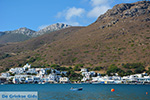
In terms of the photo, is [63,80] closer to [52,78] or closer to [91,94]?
[52,78]

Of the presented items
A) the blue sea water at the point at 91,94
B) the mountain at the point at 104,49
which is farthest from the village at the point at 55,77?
the blue sea water at the point at 91,94

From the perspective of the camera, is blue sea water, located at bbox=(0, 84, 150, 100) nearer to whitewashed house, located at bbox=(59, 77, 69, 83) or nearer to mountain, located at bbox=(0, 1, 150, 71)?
whitewashed house, located at bbox=(59, 77, 69, 83)

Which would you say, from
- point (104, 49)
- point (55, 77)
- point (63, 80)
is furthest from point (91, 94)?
point (104, 49)

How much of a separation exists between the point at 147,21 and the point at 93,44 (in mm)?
48610

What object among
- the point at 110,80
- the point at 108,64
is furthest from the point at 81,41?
the point at 110,80

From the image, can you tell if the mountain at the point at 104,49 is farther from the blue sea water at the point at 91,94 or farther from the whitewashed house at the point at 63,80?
the blue sea water at the point at 91,94

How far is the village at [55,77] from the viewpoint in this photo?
5027 inches

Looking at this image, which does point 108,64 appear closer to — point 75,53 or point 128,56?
point 128,56

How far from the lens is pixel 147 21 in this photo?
186 meters

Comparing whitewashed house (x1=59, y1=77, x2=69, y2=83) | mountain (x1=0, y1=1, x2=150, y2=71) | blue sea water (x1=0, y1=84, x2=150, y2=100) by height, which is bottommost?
blue sea water (x1=0, y1=84, x2=150, y2=100)

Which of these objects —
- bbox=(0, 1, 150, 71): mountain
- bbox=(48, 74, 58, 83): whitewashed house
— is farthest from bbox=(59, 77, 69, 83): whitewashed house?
bbox=(0, 1, 150, 71): mountain

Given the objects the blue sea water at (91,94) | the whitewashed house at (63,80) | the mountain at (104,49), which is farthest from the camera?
the mountain at (104,49)

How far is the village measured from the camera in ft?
419

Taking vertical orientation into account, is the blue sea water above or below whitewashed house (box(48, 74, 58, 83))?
below
